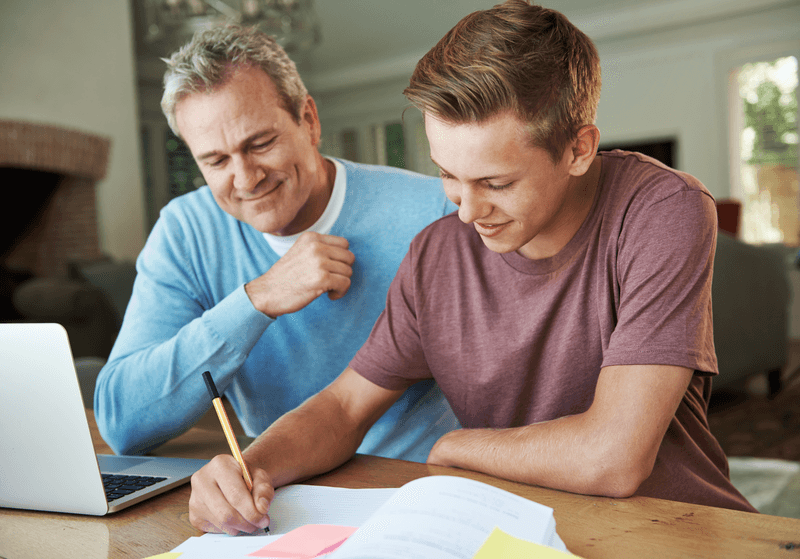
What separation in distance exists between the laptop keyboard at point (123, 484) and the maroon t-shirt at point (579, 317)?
14.1 inches

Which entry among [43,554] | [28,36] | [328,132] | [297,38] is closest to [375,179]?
[43,554]

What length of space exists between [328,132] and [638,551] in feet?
30.4

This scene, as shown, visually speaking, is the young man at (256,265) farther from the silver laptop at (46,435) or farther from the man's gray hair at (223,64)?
the silver laptop at (46,435)

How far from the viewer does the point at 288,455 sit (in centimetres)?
94

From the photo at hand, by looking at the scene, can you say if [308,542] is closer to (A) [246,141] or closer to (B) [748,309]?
(A) [246,141]

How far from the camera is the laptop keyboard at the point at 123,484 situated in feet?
2.95

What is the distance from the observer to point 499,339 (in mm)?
1067

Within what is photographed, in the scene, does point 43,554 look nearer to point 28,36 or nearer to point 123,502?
point 123,502

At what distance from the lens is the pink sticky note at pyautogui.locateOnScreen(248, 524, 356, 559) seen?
0.69 meters

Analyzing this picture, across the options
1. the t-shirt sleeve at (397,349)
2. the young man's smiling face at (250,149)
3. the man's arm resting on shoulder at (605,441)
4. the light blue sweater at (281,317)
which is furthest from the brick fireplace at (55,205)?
the man's arm resting on shoulder at (605,441)

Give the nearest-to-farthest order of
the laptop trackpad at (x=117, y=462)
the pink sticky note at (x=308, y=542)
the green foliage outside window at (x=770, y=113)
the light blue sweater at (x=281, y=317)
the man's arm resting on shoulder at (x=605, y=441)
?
the pink sticky note at (x=308, y=542)
the man's arm resting on shoulder at (x=605, y=441)
the laptop trackpad at (x=117, y=462)
the light blue sweater at (x=281, y=317)
the green foliage outside window at (x=770, y=113)

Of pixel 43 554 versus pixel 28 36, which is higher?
pixel 28 36

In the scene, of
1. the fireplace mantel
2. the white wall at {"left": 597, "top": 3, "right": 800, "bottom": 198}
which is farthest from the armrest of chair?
the white wall at {"left": 597, "top": 3, "right": 800, "bottom": 198}

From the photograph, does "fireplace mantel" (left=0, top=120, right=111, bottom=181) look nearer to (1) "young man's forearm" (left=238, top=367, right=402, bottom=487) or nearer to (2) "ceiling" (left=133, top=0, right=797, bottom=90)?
(2) "ceiling" (left=133, top=0, right=797, bottom=90)
